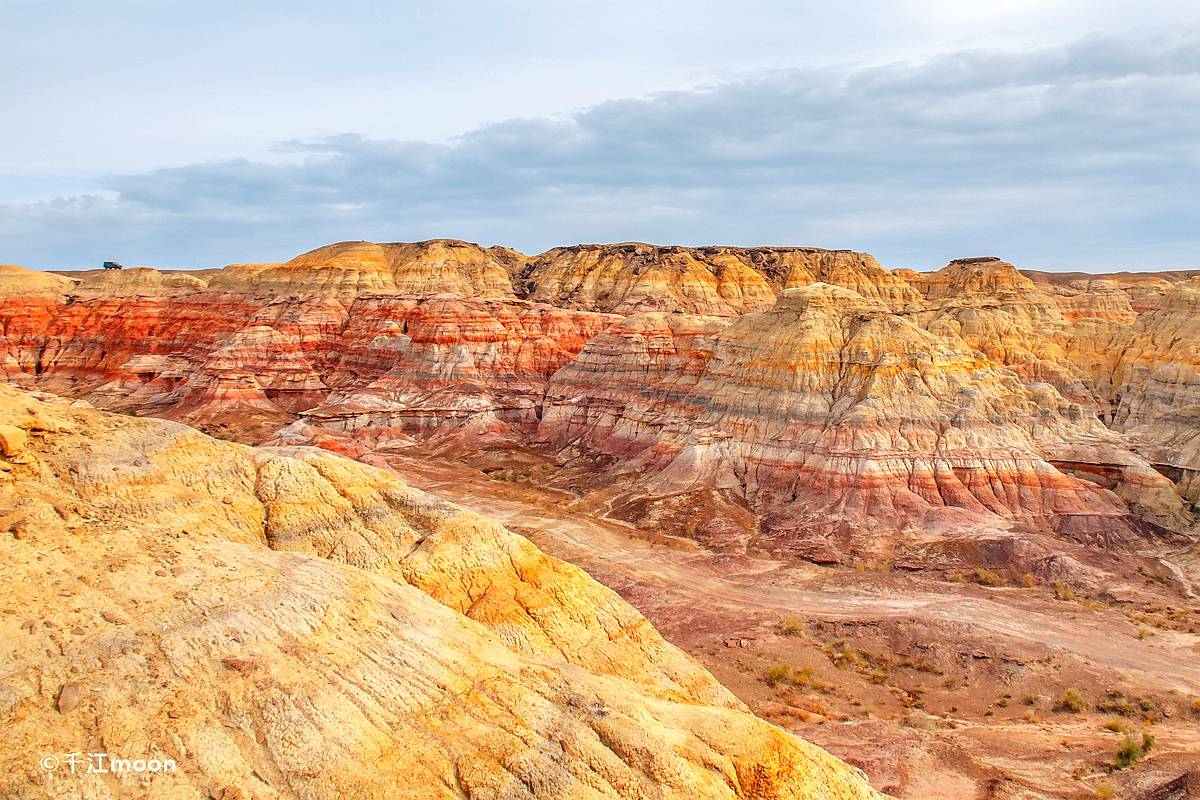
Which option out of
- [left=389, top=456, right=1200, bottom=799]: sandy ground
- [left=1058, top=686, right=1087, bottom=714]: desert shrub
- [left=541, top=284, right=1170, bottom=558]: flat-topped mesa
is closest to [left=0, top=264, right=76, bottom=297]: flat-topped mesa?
[left=541, top=284, right=1170, bottom=558]: flat-topped mesa

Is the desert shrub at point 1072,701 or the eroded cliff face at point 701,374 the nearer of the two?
the desert shrub at point 1072,701

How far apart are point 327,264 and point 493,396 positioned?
4487 cm

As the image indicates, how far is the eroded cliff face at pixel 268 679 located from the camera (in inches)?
433

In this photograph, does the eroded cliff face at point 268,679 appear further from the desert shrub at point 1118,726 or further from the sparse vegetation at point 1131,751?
the desert shrub at point 1118,726

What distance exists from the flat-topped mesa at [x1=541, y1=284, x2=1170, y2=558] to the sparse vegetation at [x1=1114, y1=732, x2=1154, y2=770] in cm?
2187

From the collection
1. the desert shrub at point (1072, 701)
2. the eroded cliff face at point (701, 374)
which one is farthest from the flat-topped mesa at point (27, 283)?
the desert shrub at point (1072, 701)

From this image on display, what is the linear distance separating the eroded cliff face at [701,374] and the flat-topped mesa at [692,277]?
0.47 metres

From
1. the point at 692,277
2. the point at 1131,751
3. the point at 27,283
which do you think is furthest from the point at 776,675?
the point at 27,283

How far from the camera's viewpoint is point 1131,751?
22094 mm

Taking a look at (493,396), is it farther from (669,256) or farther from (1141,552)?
(1141,552)

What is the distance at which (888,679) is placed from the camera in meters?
29.9

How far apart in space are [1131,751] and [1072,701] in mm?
5236

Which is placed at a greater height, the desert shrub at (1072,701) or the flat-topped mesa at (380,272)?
the flat-topped mesa at (380,272)

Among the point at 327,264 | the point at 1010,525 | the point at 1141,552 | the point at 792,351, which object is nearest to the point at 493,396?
the point at 792,351
